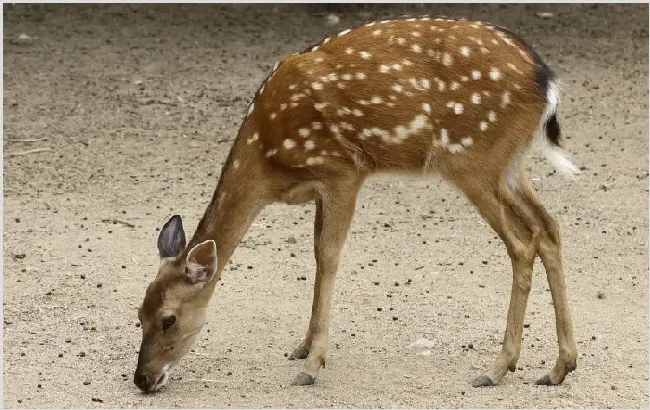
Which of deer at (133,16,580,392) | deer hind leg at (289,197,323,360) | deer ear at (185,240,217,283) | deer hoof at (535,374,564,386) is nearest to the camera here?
deer ear at (185,240,217,283)

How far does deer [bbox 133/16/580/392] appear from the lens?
577 centimetres

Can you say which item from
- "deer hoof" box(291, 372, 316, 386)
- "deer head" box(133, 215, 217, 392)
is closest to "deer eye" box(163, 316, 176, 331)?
"deer head" box(133, 215, 217, 392)

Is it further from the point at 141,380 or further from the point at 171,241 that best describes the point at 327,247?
the point at 141,380

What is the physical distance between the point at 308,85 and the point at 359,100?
0.82ft

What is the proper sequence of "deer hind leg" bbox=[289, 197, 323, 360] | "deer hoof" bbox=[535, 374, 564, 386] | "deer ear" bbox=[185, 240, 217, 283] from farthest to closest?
"deer hind leg" bbox=[289, 197, 323, 360] → "deer hoof" bbox=[535, 374, 564, 386] → "deer ear" bbox=[185, 240, 217, 283]

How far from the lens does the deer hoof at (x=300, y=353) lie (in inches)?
247

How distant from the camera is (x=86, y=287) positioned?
707 cm

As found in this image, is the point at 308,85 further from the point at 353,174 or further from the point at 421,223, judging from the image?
the point at 421,223

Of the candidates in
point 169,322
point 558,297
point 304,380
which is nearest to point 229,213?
point 169,322

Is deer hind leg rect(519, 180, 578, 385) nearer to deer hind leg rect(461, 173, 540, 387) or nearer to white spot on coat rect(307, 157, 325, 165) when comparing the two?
deer hind leg rect(461, 173, 540, 387)

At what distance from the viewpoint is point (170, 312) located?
18.7 ft

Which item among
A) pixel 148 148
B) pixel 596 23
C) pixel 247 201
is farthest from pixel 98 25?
pixel 247 201

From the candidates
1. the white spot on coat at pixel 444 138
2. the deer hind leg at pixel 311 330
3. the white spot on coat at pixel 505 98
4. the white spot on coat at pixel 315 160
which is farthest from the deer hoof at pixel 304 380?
the white spot on coat at pixel 505 98

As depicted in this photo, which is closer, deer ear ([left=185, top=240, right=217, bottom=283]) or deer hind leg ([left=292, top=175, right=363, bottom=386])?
deer ear ([left=185, top=240, right=217, bottom=283])
